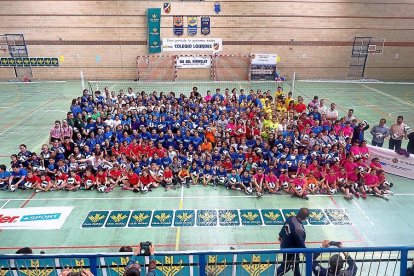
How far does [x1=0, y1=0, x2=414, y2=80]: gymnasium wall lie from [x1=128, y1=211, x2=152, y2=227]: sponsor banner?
59.4 ft

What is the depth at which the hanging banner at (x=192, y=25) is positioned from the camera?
80.2 feet

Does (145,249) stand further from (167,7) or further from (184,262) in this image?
(167,7)

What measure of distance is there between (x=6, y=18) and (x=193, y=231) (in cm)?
2391

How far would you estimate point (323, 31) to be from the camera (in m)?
25.2

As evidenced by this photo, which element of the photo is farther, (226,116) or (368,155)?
(226,116)

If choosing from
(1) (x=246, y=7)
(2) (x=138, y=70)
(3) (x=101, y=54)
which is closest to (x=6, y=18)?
(3) (x=101, y=54)

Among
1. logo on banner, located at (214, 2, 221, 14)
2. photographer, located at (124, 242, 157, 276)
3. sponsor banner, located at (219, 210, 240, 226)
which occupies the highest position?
logo on banner, located at (214, 2, 221, 14)

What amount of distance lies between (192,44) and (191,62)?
138 centimetres

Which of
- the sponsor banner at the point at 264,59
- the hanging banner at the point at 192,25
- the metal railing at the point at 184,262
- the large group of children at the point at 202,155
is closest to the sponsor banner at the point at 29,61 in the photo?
the hanging banner at the point at 192,25

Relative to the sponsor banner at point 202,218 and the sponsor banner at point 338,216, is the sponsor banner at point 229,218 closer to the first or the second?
the sponsor banner at point 202,218

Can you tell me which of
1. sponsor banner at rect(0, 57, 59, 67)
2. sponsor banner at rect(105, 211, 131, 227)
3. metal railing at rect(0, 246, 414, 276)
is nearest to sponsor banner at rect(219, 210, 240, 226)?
sponsor banner at rect(105, 211, 131, 227)

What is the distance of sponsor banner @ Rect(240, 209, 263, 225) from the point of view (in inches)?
348

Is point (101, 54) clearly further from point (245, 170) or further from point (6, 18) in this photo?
point (245, 170)

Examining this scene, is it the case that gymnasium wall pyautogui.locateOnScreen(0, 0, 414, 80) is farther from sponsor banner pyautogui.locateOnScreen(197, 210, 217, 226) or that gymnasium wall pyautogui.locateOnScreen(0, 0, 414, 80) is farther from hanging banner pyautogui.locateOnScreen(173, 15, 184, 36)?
sponsor banner pyautogui.locateOnScreen(197, 210, 217, 226)
